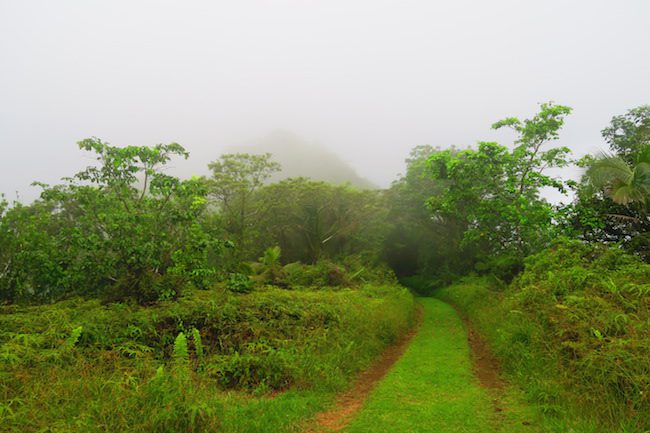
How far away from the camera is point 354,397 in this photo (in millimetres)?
7336

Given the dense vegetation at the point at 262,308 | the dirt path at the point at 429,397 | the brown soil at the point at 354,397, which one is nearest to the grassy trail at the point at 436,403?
the dirt path at the point at 429,397

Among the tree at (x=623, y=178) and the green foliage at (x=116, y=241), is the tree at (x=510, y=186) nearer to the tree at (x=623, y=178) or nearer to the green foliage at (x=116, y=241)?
the tree at (x=623, y=178)

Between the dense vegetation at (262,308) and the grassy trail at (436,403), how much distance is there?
74 centimetres

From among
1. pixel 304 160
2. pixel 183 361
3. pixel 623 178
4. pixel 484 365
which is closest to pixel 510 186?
pixel 623 178

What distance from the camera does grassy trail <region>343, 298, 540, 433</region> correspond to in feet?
18.4

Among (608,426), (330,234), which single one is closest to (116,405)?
(608,426)

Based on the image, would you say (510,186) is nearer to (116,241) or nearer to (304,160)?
(116,241)

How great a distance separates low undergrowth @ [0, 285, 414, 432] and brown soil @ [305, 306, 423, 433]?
0.26 m

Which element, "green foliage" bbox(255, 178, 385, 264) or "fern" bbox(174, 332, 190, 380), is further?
"green foliage" bbox(255, 178, 385, 264)

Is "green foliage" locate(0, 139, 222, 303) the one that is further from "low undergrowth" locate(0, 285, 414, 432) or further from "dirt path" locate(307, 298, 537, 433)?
"dirt path" locate(307, 298, 537, 433)

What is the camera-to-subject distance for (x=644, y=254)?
40.7 ft

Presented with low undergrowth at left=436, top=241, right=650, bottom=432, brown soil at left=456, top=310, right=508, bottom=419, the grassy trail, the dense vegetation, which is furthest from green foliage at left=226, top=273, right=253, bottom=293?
low undergrowth at left=436, top=241, right=650, bottom=432

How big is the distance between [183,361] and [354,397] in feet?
11.6

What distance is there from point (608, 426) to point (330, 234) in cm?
2816
